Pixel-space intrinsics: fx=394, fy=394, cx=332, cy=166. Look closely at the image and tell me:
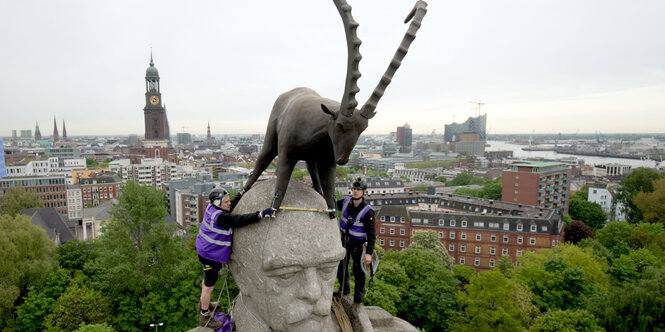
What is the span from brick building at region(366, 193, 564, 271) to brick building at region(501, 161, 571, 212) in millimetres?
15411

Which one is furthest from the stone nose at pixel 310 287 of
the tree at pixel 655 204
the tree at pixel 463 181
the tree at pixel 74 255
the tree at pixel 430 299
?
the tree at pixel 463 181

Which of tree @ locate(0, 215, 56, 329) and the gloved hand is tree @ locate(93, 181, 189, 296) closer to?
tree @ locate(0, 215, 56, 329)

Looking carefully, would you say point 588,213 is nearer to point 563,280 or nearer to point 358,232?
point 563,280

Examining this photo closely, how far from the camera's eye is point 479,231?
140ft

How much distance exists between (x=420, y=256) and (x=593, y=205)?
4694 cm

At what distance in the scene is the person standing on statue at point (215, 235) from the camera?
20.3 feet

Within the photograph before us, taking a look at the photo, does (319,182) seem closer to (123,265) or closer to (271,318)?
(271,318)

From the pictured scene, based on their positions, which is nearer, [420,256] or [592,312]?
[592,312]

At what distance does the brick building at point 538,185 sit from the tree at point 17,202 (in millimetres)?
69922

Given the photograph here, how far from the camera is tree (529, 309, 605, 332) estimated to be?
20500 millimetres

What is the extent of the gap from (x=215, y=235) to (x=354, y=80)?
3359 millimetres

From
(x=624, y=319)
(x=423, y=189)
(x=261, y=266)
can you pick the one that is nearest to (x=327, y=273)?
(x=261, y=266)

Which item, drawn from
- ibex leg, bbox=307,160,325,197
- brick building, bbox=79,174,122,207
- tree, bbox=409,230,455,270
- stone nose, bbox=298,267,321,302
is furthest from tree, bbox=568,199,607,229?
brick building, bbox=79,174,122,207

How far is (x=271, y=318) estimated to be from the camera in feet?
20.2
